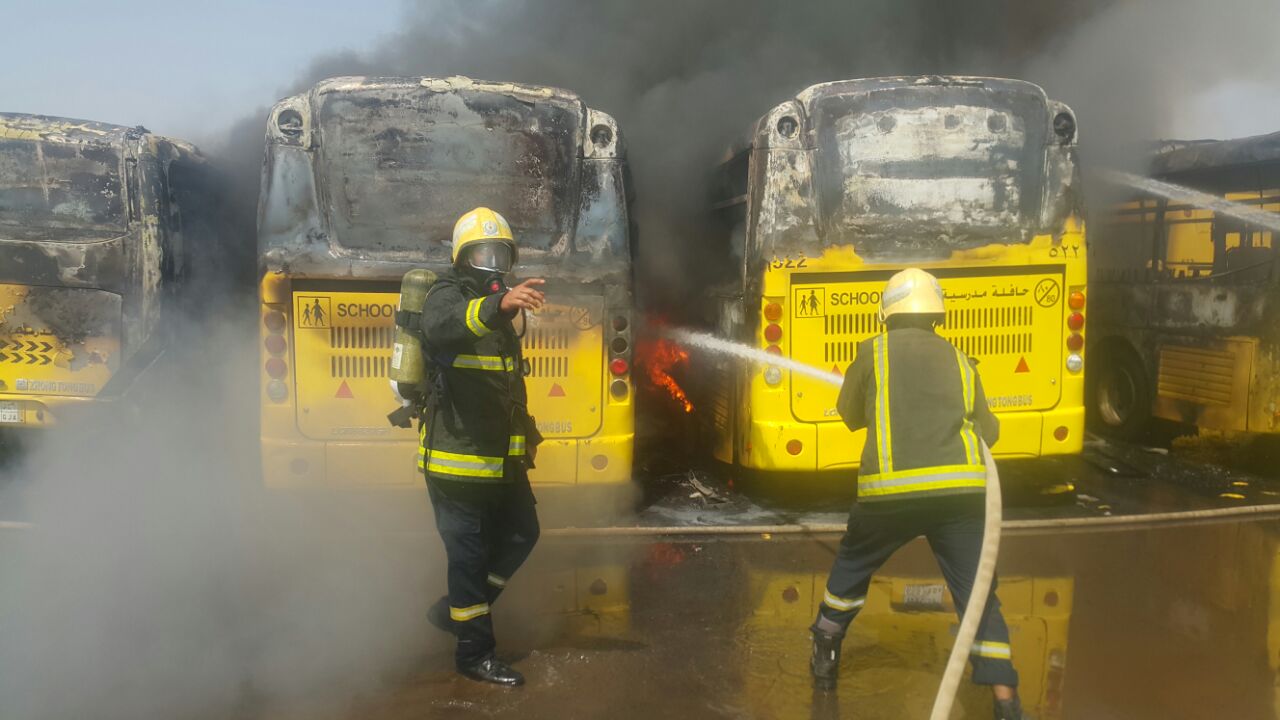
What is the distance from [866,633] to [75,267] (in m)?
5.71

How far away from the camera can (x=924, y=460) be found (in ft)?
12.0

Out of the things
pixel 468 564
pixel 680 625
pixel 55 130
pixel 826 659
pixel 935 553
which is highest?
pixel 55 130

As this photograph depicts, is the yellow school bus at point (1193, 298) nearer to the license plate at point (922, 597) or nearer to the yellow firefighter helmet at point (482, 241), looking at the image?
the license plate at point (922, 597)

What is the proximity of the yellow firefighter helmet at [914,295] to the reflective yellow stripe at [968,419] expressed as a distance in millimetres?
219

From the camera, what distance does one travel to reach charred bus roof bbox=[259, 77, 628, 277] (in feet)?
19.2

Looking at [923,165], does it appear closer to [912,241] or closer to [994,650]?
[912,241]

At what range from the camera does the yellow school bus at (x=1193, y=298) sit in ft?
25.5

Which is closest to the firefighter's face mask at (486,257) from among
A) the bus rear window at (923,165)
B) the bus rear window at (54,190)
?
the bus rear window at (923,165)

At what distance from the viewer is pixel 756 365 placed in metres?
6.54

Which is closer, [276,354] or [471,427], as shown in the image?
[471,427]

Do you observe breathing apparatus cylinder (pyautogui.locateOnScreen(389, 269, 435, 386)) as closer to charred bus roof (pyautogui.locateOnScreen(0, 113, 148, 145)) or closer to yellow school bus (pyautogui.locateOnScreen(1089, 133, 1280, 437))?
charred bus roof (pyautogui.locateOnScreen(0, 113, 148, 145))

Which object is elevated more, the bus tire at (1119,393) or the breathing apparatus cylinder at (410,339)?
the breathing apparatus cylinder at (410,339)

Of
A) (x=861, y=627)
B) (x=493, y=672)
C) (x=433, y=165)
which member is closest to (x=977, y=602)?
(x=861, y=627)

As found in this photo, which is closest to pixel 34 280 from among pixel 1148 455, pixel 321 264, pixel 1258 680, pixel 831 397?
pixel 321 264
